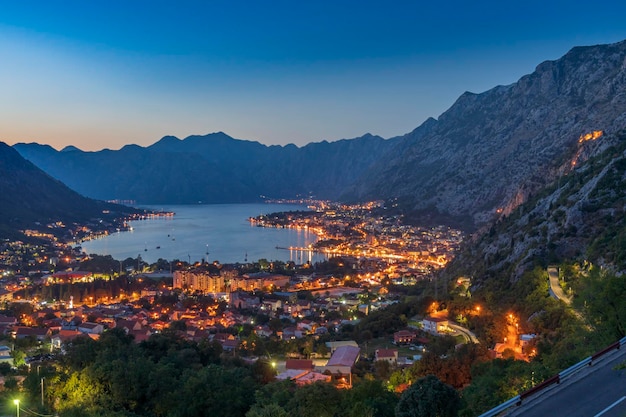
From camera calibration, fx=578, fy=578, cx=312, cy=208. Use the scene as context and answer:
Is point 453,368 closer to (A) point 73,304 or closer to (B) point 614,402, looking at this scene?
(B) point 614,402

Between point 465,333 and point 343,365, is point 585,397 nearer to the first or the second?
point 343,365

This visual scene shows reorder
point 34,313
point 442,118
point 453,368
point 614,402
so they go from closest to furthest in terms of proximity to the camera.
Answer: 1. point 614,402
2. point 453,368
3. point 34,313
4. point 442,118

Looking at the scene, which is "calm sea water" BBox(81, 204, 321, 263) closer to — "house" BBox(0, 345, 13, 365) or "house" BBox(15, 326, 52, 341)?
"house" BBox(15, 326, 52, 341)

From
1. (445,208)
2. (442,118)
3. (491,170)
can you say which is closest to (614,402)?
(491,170)

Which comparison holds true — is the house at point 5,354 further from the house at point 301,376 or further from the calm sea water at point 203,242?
the calm sea water at point 203,242

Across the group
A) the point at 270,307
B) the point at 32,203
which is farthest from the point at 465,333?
the point at 32,203

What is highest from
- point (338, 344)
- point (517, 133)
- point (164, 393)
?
point (517, 133)
